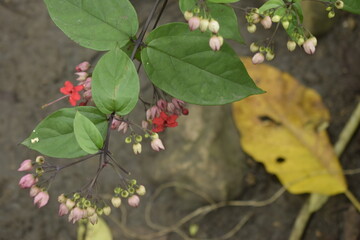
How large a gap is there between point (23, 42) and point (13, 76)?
0.68 ft

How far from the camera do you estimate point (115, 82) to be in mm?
1570

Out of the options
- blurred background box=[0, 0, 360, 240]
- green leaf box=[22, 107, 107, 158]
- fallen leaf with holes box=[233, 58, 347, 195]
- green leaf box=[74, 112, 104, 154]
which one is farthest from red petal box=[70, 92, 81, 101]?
fallen leaf with holes box=[233, 58, 347, 195]

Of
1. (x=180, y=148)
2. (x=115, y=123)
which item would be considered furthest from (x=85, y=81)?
(x=180, y=148)

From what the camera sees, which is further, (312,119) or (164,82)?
(312,119)

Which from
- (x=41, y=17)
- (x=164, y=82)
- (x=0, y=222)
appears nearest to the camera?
(x=164, y=82)

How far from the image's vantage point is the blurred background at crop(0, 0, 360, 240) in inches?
116

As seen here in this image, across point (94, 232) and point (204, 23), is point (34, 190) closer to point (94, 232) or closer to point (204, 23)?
point (204, 23)

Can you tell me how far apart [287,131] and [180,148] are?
2.03ft

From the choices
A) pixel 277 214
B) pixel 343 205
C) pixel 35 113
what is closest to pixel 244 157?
pixel 277 214

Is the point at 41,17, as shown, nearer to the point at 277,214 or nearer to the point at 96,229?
the point at 96,229

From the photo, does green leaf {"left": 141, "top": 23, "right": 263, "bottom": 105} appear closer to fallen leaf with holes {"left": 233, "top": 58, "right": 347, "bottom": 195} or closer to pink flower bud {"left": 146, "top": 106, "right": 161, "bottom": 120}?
pink flower bud {"left": 146, "top": 106, "right": 161, "bottom": 120}

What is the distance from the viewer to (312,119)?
3053 mm

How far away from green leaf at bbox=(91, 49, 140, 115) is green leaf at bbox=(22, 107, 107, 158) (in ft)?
0.22

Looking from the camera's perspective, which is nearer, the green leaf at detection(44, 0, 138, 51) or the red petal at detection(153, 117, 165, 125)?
the green leaf at detection(44, 0, 138, 51)
